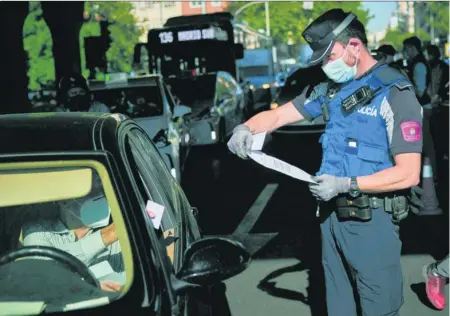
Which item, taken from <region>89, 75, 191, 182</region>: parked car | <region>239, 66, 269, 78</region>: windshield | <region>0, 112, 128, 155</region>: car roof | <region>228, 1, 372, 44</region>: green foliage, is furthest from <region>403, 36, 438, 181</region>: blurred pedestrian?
<region>228, 1, 372, 44</region>: green foliage

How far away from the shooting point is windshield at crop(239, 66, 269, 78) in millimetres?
45469

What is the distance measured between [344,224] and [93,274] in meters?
1.35

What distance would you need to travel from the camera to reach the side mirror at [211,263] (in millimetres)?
2828

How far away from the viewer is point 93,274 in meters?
2.97

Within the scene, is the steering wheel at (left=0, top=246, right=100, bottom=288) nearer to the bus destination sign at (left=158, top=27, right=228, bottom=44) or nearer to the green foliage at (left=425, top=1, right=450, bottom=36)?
the bus destination sign at (left=158, top=27, right=228, bottom=44)

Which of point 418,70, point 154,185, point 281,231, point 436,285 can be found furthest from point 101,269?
point 418,70

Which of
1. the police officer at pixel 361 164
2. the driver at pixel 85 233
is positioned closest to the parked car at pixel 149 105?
the police officer at pixel 361 164

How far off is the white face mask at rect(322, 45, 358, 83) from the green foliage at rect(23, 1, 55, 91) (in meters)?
51.7

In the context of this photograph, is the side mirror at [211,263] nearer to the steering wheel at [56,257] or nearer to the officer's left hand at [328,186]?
the steering wheel at [56,257]

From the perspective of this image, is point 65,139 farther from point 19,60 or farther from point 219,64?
point 219,64

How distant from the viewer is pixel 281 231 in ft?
28.9

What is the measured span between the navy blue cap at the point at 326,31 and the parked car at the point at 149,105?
23.4 ft

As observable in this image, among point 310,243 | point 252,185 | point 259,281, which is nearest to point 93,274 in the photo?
point 259,281

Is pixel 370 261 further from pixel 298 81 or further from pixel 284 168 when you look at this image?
pixel 298 81
